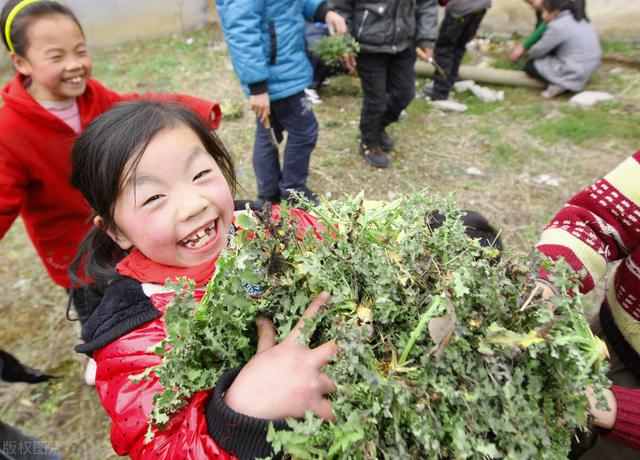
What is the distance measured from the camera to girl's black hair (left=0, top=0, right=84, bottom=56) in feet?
7.60

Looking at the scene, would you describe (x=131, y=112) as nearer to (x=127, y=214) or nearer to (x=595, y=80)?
(x=127, y=214)

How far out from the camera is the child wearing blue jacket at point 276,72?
3.42m

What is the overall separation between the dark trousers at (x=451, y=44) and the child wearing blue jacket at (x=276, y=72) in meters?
2.60

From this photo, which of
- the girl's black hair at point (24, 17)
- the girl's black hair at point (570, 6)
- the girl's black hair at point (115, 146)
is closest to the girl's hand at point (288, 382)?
the girl's black hair at point (115, 146)

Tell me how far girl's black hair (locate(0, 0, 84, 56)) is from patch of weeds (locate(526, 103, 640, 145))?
5.18 metres

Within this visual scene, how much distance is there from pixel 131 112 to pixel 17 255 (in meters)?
3.49

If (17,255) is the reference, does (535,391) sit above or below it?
above

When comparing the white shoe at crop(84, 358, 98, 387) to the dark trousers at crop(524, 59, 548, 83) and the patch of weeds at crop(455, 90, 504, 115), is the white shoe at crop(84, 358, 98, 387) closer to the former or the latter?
the patch of weeds at crop(455, 90, 504, 115)

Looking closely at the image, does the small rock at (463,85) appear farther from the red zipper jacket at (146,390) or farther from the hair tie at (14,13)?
the red zipper jacket at (146,390)

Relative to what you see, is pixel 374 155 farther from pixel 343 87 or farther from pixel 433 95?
pixel 343 87

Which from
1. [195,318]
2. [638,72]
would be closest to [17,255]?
[195,318]

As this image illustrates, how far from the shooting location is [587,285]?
159 centimetres

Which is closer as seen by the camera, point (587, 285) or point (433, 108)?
point (587, 285)

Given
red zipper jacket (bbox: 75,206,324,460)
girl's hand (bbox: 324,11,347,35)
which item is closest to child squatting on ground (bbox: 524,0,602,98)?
girl's hand (bbox: 324,11,347,35)
